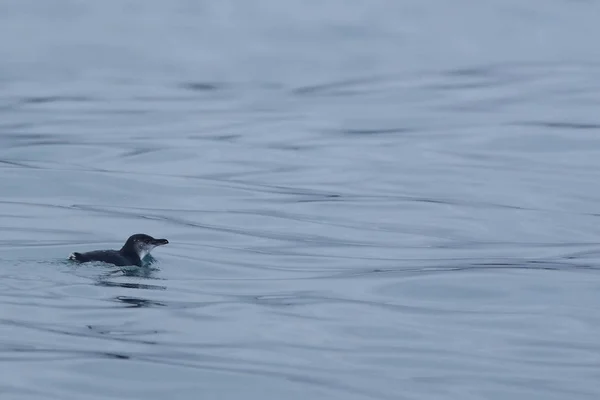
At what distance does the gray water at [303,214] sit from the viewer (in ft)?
27.1

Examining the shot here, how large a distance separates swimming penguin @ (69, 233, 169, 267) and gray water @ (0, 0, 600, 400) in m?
0.11

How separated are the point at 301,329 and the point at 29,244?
3.88 m

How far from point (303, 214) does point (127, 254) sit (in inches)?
161

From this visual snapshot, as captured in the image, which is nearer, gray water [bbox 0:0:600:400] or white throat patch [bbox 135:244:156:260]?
gray water [bbox 0:0:600:400]

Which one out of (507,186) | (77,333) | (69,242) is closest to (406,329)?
(77,333)

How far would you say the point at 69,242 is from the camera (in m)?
12.4

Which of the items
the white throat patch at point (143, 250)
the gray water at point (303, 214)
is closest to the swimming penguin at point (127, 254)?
the white throat patch at point (143, 250)

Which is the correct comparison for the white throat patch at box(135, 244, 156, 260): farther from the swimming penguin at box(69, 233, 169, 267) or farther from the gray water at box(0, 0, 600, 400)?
the gray water at box(0, 0, 600, 400)

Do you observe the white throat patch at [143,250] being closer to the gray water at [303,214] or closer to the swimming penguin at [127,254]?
the swimming penguin at [127,254]

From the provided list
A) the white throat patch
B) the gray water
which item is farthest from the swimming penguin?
the gray water

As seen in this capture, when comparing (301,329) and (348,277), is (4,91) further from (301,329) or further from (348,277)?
(301,329)

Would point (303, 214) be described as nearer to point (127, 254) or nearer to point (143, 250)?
point (143, 250)

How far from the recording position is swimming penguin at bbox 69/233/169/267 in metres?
10.2

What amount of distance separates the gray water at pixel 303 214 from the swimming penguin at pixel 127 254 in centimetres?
11
